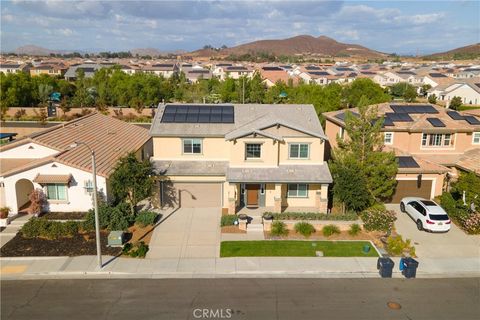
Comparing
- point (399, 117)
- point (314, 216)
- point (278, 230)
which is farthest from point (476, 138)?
point (278, 230)

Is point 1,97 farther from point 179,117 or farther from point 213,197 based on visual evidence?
point 213,197

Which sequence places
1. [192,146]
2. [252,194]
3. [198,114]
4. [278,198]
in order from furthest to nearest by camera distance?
[198,114]
[192,146]
[252,194]
[278,198]

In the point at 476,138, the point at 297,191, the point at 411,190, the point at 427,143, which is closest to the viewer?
the point at 297,191

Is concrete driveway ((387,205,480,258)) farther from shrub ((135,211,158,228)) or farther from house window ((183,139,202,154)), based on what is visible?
shrub ((135,211,158,228))

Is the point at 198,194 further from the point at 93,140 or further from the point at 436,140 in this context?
the point at 436,140

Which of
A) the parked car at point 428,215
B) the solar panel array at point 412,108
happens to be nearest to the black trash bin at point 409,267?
the parked car at point 428,215

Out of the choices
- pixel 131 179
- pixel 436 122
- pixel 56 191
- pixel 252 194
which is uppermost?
pixel 436 122

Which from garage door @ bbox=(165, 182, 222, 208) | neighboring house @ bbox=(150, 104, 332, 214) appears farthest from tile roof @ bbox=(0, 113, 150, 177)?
garage door @ bbox=(165, 182, 222, 208)
